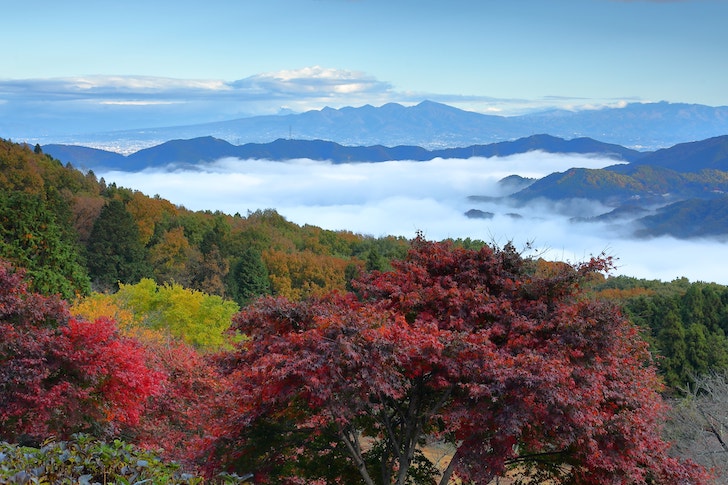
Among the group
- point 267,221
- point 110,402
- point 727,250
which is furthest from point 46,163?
point 727,250

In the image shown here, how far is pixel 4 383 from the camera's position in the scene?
10625 millimetres

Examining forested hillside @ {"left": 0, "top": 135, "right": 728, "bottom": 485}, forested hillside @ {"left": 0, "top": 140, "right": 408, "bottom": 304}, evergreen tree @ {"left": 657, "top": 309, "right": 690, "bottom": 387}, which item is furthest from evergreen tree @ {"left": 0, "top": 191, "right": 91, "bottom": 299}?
evergreen tree @ {"left": 657, "top": 309, "right": 690, "bottom": 387}

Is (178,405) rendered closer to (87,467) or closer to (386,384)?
(386,384)

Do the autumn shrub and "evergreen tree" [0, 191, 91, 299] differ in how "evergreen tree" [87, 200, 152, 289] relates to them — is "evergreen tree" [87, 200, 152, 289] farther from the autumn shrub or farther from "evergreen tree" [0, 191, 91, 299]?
the autumn shrub

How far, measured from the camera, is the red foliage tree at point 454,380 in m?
8.04

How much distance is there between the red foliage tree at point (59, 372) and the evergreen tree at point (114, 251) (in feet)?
111

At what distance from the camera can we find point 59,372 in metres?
11.4

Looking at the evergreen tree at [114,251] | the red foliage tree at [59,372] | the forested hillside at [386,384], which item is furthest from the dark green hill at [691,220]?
the red foliage tree at [59,372]

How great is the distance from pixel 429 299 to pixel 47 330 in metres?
6.25

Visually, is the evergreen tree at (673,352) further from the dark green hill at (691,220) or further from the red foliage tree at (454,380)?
the dark green hill at (691,220)

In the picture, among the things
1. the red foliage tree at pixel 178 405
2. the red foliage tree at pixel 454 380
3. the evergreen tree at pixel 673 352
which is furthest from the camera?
the evergreen tree at pixel 673 352

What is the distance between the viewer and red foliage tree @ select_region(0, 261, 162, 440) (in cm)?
1071

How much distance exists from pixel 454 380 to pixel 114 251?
41753 millimetres

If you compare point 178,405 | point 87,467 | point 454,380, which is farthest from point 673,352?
point 87,467
